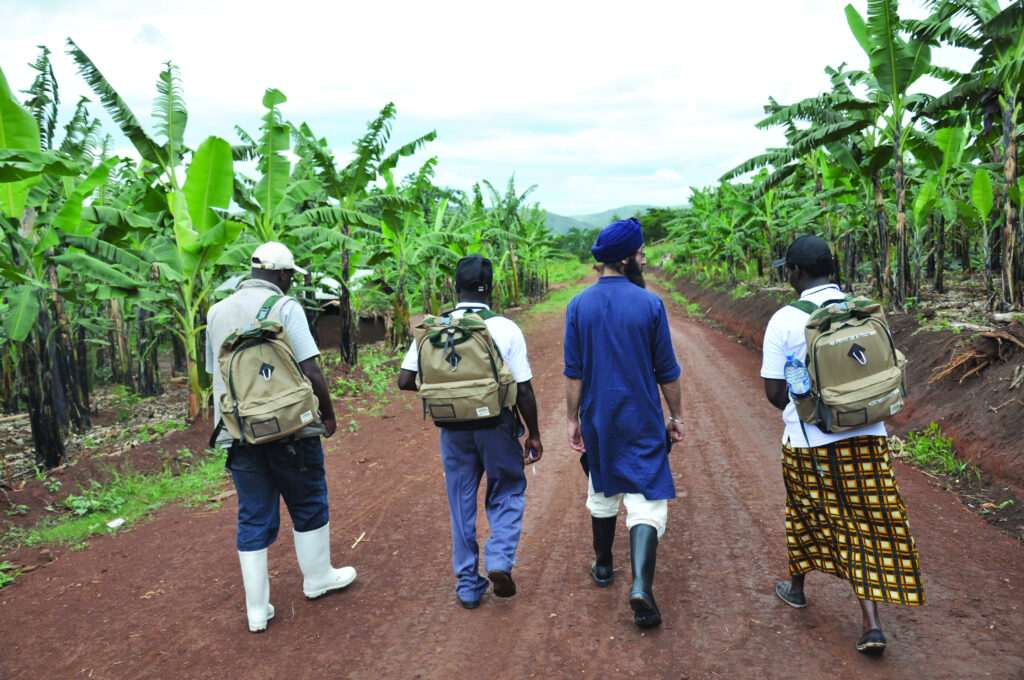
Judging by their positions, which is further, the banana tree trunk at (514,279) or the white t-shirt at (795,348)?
the banana tree trunk at (514,279)

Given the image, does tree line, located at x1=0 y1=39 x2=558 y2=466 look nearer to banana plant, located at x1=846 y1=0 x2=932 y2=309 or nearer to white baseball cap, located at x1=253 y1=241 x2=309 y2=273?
white baseball cap, located at x1=253 y1=241 x2=309 y2=273

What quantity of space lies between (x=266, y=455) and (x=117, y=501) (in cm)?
344

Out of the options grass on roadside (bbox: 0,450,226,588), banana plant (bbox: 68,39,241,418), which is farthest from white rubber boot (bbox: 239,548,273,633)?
banana plant (bbox: 68,39,241,418)

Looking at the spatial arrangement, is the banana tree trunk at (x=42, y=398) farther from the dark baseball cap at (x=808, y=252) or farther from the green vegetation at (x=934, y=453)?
the green vegetation at (x=934, y=453)

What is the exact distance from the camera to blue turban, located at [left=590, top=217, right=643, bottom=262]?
3348 millimetres

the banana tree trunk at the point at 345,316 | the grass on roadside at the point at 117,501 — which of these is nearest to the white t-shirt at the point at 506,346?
the grass on roadside at the point at 117,501

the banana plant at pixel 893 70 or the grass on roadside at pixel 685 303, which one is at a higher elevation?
the banana plant at pixel 893 70

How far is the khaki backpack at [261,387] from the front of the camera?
10.6 feet

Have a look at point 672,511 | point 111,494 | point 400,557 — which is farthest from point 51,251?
point 672,511

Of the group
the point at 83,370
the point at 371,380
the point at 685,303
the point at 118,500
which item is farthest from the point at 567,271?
the point at 118,500

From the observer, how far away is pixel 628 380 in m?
3.31

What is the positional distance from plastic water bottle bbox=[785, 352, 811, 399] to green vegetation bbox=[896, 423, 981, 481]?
11.0 feet

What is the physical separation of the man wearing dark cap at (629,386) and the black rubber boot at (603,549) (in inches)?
9.4

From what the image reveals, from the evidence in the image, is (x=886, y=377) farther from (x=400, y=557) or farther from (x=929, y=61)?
(x=929, y=61)
